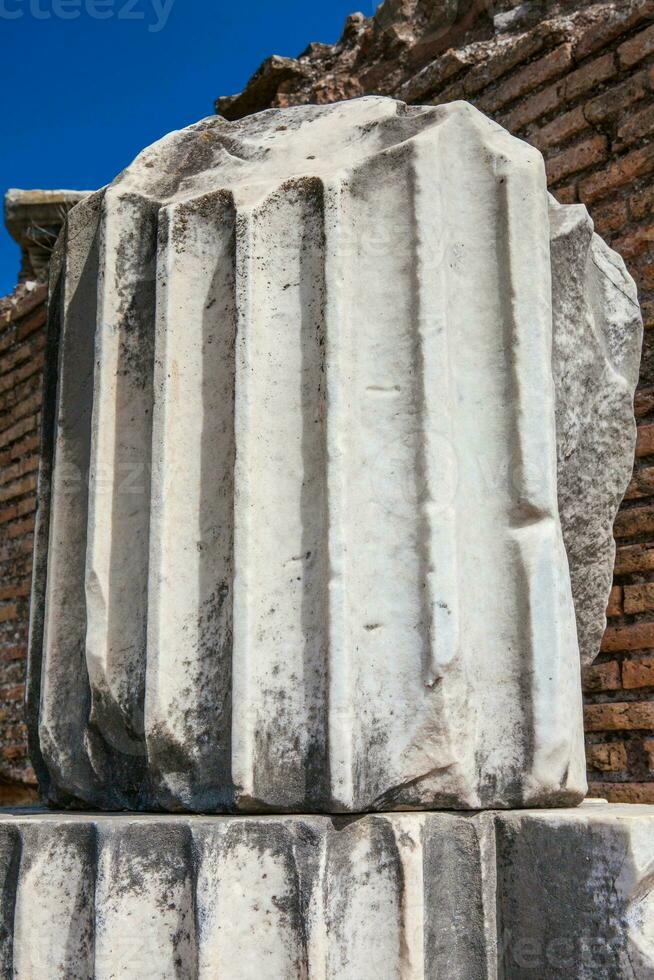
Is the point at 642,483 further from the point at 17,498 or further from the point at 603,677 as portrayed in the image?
the point at 17,498

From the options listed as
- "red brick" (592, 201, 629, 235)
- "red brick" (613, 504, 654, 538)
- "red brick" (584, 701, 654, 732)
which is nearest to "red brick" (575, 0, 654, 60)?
"red brick" (592, 201, 629, 235)

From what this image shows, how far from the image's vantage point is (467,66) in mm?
4328

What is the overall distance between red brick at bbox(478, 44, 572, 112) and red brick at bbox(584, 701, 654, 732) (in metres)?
2.34

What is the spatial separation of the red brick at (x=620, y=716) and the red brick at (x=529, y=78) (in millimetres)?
2343

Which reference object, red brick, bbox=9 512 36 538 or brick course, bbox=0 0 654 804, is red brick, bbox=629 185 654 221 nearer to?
brick course, bbox=0 0 654 804

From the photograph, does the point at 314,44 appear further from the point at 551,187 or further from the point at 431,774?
the point at 431,774

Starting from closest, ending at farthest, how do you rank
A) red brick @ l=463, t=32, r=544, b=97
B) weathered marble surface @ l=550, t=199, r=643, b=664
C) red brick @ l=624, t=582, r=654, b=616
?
1. weathered marble surface @ l=550, t=199, r=643, b=664
2. red brick @ l=624, t=582, r=654, b=616
3. red brick @ l=463, t=32, r=544, b=97

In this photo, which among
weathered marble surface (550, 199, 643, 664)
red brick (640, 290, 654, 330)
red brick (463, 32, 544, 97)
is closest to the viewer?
weathered marble surface (550, 199, 643, 664)

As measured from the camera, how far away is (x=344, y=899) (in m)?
1.29

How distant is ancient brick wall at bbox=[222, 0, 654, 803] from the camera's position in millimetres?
3451

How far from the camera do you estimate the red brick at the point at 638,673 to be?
3412mm

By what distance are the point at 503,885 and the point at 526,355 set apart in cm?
73

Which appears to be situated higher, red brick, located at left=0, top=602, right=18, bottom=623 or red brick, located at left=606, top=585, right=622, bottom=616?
red brick, located at left=0, top=602, right=18, bottom=623

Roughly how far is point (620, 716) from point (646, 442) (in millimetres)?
919
